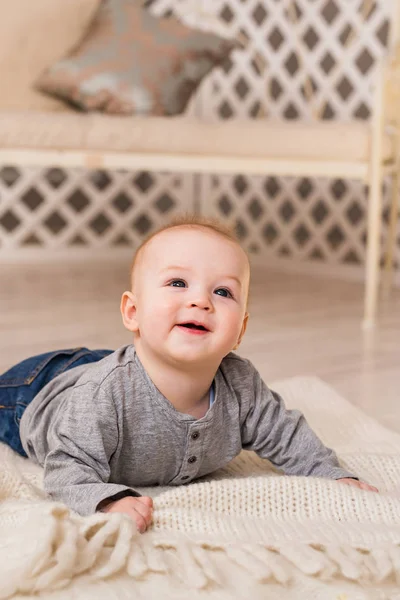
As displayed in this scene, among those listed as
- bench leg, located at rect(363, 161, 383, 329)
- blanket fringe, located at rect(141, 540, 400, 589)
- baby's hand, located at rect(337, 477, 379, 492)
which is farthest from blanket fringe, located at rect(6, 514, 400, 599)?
bench leg, located at rect(363, 161, 383, 329)

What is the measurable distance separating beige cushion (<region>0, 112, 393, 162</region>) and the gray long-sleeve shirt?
118cm

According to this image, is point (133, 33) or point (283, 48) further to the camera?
point (283, 48)

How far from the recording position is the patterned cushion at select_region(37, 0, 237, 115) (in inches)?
97.8

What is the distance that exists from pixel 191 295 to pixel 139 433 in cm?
17

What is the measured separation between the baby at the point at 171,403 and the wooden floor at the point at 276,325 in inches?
16.9

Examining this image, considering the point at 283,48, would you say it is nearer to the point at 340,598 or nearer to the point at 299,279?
the point at 299,279

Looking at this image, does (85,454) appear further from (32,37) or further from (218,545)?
(32,37)

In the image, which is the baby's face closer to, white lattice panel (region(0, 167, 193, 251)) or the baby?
the baby

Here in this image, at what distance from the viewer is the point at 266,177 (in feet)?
10.8

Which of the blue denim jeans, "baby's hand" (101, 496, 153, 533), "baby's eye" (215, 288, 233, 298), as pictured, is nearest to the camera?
"baby's hand" (101, 496, 153, 533)

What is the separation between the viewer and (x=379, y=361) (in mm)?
1859

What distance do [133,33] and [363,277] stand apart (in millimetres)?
1123

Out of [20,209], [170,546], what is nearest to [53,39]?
[20,209]

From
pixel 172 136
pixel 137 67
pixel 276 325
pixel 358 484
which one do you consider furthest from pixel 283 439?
pixel 137 67
